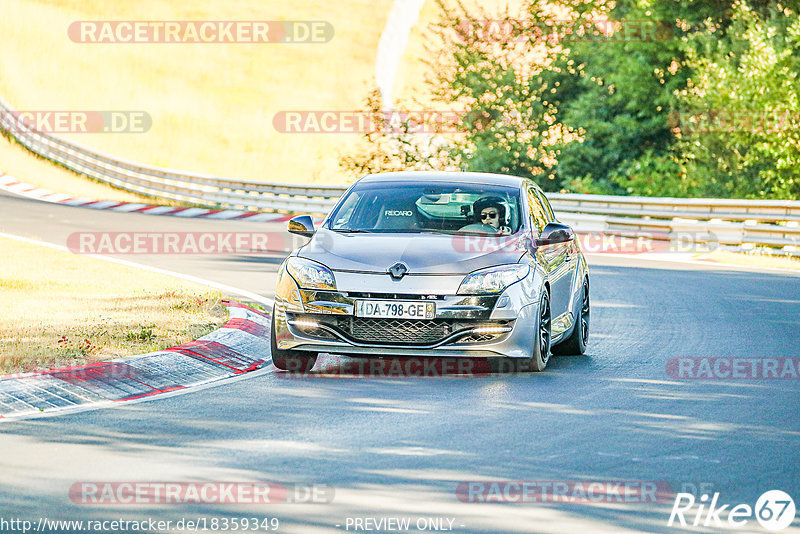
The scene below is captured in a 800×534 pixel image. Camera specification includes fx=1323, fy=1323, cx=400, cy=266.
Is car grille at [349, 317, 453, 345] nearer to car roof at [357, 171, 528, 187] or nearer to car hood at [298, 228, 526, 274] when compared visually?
car hood at [298, 228, 526, 274]

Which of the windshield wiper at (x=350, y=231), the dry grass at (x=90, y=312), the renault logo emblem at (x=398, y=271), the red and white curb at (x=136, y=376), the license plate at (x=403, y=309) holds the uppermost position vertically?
the windshield wiper at (x=350, y=231)

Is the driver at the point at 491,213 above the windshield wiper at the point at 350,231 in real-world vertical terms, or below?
above

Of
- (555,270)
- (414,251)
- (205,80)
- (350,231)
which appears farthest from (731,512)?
(205,80)

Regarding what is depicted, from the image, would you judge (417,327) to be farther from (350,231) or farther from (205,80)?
(205,80)

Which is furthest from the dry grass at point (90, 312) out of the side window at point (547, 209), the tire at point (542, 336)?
the side window at point (547, 209)

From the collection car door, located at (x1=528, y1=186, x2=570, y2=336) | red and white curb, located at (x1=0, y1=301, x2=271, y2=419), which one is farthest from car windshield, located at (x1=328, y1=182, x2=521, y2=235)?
red and white curb, located at (x1=0, y1=301, x2=271, y2=419)

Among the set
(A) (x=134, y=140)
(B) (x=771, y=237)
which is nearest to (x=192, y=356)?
(B) (x=771, y=237)

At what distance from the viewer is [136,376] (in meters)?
9.91

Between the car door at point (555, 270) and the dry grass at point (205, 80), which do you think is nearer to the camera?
the car door at point (555, 270)

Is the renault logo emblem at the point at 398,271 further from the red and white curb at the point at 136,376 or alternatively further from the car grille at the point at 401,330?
the red and white curb at the point at 136,376

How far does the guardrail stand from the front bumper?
14374 millimetres

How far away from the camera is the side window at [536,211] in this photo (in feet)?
37.9

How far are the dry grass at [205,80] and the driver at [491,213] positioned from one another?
45.2m

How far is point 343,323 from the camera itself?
10023 millimetres
